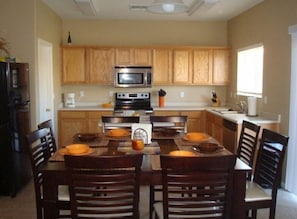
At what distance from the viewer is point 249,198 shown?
2.60 meters

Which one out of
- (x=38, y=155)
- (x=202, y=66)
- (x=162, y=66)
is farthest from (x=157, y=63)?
(x=38, y=155)

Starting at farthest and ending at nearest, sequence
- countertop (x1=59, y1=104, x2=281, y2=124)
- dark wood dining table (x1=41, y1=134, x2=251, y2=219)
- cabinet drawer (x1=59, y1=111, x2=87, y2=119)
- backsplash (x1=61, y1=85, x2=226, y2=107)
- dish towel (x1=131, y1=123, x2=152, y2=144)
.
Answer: backsplash (x1=61, y1=85, x2=226, y2=107), cabinet drawer (x1=59, y1=111, x2=87, y2=119), countertop (x1=59, y1=104, x2=281, y2=124), dish towel (x1=131, y1=123, x2=152, y2=144), dark wood dining table (x1=41, y1=134, x2=251, y2=219)

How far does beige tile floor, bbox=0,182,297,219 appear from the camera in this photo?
3.64m

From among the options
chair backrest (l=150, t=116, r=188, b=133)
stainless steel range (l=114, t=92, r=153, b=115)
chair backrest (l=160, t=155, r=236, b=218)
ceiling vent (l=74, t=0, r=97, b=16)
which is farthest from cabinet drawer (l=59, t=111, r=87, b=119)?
chair backrest (l=160, t=155, r=236, b=218)

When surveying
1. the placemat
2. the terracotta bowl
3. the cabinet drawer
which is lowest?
the cabinet drawer

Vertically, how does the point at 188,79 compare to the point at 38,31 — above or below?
below

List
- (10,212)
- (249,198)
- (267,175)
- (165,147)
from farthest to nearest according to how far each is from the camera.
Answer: (10,212) → (165,147) → (267,175) → (249,198)

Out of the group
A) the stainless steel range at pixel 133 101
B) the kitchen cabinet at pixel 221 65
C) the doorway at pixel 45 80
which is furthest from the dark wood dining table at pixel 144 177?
the kitchen cabinet at pixel 221 65

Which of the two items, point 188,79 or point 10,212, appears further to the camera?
point 188,79

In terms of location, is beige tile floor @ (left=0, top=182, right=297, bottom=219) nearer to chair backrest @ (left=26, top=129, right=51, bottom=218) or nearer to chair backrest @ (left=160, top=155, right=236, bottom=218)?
chair backrest @ (left=26, top=129, right=51, bottom=218)

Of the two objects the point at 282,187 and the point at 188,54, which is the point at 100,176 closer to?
the point at 282,187

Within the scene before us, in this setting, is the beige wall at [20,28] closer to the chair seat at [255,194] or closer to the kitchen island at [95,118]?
the kitchen island at [95,118]

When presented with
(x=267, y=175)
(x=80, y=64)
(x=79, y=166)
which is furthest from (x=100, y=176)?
(x=80, y=64)

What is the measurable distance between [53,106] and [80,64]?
3.43 ft
